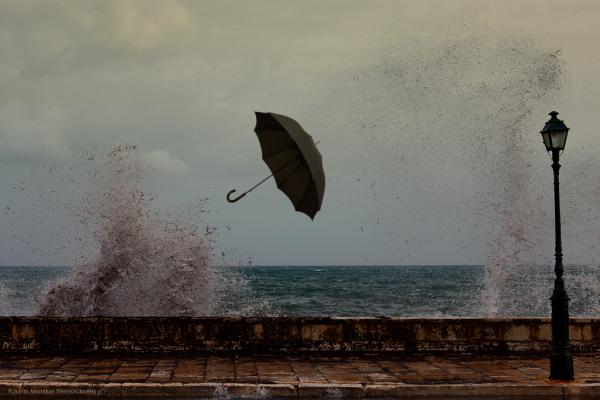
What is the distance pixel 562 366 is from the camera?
870cm

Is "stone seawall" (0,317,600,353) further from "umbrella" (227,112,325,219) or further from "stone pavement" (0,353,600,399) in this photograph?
"umbrella" (227,112,325,219)

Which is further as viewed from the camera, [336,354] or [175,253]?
[175,253]

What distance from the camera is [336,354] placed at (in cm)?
1071

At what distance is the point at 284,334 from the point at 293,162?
9.12 ft

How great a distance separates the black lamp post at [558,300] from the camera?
343 inches

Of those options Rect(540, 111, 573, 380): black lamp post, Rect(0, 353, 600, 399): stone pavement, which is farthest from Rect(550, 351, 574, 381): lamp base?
Rect(0, 353, 600, 399): stone pavement

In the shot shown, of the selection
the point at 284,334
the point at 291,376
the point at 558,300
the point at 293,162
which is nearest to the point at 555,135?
the point at 558,300

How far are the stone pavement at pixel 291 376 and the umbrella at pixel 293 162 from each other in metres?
2.18

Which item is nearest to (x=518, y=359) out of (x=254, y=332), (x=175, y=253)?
(x=254, y=332)

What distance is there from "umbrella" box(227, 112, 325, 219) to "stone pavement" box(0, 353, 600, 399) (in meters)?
2.18

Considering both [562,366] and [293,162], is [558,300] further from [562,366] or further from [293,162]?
[293,162]

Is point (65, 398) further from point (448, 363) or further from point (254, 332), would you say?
point (448, 363)

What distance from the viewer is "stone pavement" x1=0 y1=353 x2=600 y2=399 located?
792 cm

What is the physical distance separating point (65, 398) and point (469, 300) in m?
46.6
